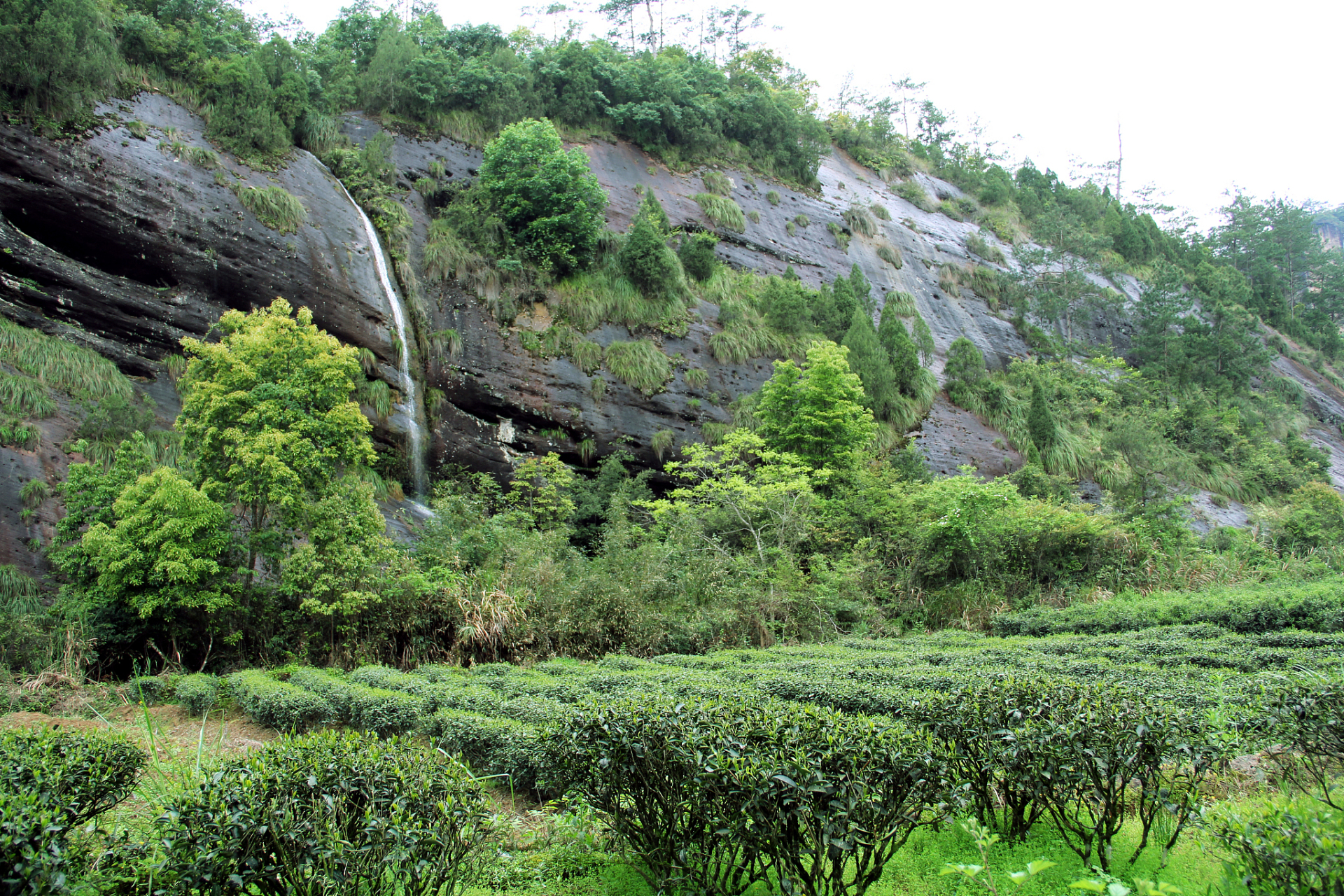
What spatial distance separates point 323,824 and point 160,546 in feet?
29.2

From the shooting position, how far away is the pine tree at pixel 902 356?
2488cm

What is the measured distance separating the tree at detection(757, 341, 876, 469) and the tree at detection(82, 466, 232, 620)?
40.7ft

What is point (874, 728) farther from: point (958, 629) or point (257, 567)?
point (257, 567)

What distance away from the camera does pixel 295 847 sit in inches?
109

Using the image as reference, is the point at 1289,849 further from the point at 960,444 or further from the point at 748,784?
the point at 960,444

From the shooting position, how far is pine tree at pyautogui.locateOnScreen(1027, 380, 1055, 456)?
81.4ft

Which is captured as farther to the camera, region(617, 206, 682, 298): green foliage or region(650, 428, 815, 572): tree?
region(617, 206, 682, 298): green foliage

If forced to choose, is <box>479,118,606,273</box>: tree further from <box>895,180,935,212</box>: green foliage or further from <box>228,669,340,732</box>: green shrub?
<box>895,180,935,212</box>: green foliage

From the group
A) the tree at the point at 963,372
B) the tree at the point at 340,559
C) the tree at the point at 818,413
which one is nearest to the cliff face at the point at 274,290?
the tree at the point at 963,372

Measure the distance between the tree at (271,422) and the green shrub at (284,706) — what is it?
304 centimetres

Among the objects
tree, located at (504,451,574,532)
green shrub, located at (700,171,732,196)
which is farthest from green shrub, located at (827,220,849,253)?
tree, located at (504,451,574,532)

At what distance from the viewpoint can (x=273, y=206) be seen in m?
17.1

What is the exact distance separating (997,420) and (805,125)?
58.2 feet

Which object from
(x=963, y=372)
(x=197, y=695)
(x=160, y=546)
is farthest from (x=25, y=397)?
(x=963, y=372)
